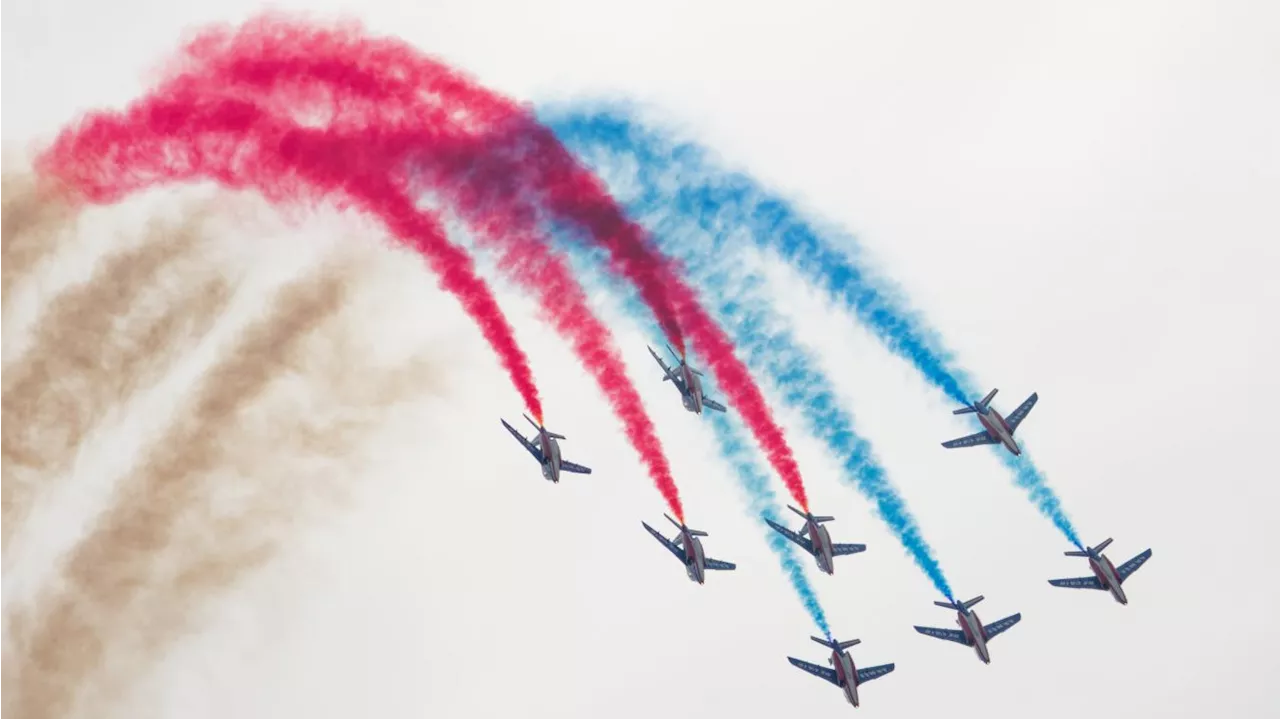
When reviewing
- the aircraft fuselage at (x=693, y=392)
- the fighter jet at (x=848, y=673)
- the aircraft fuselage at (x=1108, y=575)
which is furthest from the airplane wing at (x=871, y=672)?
the aircraft fuselage at (x=693, y=392)

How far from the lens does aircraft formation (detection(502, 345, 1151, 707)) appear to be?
37.4 meters

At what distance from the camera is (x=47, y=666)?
31234 mm

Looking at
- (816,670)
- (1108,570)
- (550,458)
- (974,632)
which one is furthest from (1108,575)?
(550,458)

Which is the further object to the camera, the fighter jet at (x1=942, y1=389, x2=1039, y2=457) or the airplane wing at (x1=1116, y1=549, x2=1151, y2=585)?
the airplane wing at (x1=1116, y1=549, x2=1151, y2=585)

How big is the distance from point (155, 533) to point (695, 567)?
52.0ft

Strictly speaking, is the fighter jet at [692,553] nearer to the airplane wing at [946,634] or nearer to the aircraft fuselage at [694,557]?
the aircraft fuselage at [694,557]

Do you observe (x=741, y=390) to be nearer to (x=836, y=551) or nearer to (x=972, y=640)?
(x=836, y=551)

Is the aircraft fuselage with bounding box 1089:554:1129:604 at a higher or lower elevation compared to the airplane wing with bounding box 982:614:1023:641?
higher

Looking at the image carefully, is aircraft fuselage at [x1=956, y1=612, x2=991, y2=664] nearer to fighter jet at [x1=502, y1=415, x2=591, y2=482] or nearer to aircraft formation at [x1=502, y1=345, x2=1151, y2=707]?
aircraft formation at [x1=502, y1=345, x2=1151, y2=707]

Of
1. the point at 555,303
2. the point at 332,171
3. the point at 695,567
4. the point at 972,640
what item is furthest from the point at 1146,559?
the point at 332,171

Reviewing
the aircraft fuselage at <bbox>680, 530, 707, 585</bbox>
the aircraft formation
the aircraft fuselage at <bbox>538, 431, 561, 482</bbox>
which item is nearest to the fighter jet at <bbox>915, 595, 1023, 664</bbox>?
the aircraft formation

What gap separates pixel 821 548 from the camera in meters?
39.5

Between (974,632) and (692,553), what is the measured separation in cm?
1025

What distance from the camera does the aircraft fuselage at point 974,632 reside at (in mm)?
42344
